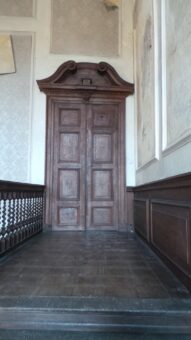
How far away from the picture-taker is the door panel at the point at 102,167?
461cm

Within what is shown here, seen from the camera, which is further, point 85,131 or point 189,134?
point 85,131

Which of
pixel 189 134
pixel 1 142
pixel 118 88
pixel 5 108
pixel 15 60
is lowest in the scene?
pixel 189 134

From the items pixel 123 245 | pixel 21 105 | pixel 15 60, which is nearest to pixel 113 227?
pixel 123 245

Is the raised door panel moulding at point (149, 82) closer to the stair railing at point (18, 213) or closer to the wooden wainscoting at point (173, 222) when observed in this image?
the wooden wainscoting at point (173, 222)

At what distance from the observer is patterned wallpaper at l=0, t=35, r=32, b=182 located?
15.1 feet

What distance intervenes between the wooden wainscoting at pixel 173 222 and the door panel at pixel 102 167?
160 centimetres

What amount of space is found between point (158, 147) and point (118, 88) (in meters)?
2.13

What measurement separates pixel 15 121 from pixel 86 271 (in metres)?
3.23

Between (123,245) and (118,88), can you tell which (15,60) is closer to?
(118,88)

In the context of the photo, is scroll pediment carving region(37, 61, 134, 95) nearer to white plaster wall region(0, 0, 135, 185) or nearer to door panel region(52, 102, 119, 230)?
white plaster wall region(0, 0, 135, 185)

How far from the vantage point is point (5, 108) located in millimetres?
4652

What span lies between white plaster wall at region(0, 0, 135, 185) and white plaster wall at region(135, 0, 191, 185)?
1.77 meters

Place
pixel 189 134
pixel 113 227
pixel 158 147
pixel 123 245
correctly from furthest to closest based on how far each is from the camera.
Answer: pixel 113 227
pixel 123 245
pixel 158 147
pixel 189 134

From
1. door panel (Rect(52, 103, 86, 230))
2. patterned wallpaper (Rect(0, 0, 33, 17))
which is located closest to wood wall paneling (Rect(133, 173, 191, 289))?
door panel (Rect(52, 103, 86, 230))
